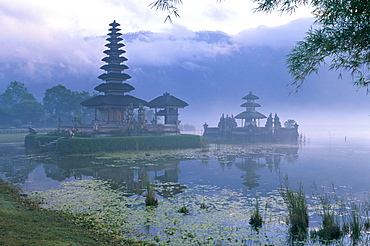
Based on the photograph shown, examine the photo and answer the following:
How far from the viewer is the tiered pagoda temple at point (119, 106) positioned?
38.9m

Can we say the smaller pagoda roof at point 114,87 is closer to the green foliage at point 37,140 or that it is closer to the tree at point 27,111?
the green foliage at point 37,140

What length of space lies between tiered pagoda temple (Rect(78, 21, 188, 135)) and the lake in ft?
37.1

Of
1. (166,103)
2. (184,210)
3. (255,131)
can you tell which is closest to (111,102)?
(166,103)

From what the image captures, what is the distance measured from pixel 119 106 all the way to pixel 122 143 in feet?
34.1

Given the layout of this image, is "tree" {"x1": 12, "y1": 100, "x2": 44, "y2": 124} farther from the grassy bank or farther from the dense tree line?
the grassy bank

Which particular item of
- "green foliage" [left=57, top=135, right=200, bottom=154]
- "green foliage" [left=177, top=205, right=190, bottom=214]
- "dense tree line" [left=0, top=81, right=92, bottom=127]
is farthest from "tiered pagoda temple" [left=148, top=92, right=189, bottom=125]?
"green foliage" [left=177, top=205, right=190, bottom=214]

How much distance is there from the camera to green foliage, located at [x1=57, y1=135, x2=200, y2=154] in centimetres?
3089

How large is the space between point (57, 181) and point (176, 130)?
26.6 m

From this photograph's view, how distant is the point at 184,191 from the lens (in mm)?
15359

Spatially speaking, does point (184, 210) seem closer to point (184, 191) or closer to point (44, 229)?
point (184, 191)

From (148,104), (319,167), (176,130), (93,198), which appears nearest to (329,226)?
(93,198)

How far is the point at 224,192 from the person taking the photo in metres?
15.1

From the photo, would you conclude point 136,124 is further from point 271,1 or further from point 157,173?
point 271,1

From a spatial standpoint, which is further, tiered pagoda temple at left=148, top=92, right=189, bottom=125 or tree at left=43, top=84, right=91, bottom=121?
tree at left=43, top=84, right=91, bottom=121
